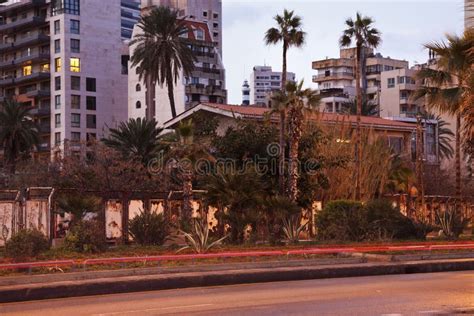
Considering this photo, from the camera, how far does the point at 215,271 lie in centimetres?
1867

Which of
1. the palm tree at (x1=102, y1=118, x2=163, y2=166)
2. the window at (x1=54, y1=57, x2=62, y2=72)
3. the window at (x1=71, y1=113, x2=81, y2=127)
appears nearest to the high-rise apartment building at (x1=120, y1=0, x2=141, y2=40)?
the window at (x1=54, y1=57, x2=62, y2=72)

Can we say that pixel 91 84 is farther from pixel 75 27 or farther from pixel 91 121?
pixel 75 27

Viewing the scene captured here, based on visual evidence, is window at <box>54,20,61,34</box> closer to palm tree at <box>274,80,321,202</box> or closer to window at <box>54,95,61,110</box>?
window at <box>54,95,61,110</box>

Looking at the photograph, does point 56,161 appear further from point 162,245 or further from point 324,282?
point 324,282

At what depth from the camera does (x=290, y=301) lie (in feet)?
46.2

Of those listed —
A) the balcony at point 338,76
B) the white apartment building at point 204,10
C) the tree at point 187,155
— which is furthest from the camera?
the white apartment building at point 204,10

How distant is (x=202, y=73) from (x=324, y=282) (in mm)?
84064

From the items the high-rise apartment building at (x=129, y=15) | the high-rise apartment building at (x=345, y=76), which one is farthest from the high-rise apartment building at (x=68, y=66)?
the high-rise apartment building at (x=129, y=15)

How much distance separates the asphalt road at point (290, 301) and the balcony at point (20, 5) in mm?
88934

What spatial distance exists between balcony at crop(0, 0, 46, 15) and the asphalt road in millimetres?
88934

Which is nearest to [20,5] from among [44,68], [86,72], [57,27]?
[57,27]

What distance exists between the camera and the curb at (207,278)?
50.2 ft

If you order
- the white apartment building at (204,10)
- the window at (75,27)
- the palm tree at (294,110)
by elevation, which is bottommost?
the palm tree at (294,110)

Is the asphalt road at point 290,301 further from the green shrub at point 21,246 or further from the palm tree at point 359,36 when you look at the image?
the palm tree at point 359,36
